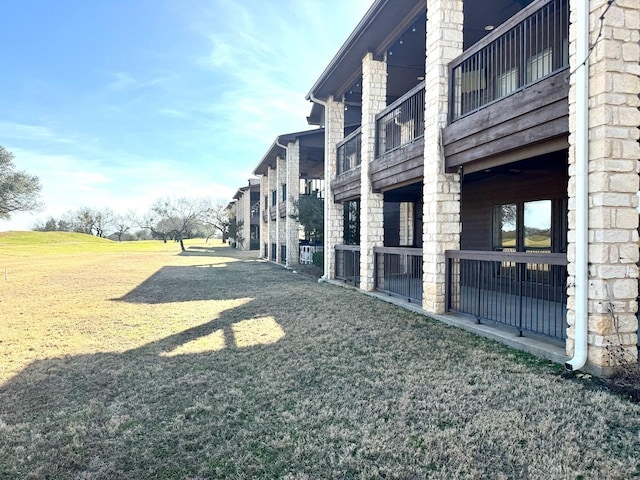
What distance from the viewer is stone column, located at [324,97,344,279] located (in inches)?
503

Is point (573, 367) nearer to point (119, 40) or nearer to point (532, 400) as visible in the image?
point (532, 400)

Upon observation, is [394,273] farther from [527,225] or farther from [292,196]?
[292,196]

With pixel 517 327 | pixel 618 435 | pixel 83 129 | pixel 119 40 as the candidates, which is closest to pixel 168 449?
pixel 618 435

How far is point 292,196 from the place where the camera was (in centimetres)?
1812

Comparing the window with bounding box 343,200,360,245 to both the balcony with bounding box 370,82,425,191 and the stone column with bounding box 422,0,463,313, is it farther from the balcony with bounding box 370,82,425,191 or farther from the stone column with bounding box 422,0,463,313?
the stone column with bounding box 422,0,463,313

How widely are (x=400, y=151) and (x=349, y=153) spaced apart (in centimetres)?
412

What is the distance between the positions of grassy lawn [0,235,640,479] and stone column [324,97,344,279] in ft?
19.7

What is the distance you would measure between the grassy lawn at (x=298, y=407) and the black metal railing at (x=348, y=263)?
14.3ft

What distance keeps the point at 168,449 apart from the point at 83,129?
165 feet

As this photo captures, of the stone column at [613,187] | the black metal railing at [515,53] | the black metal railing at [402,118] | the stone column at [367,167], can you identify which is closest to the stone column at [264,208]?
the black metal railing at [402,118]

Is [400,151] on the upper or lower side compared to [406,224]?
upper

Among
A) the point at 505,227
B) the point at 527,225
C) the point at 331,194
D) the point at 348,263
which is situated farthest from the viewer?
the point at 331,194

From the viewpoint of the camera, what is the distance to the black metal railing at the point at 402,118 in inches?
322

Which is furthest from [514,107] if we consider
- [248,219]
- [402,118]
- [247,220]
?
[247,220]
